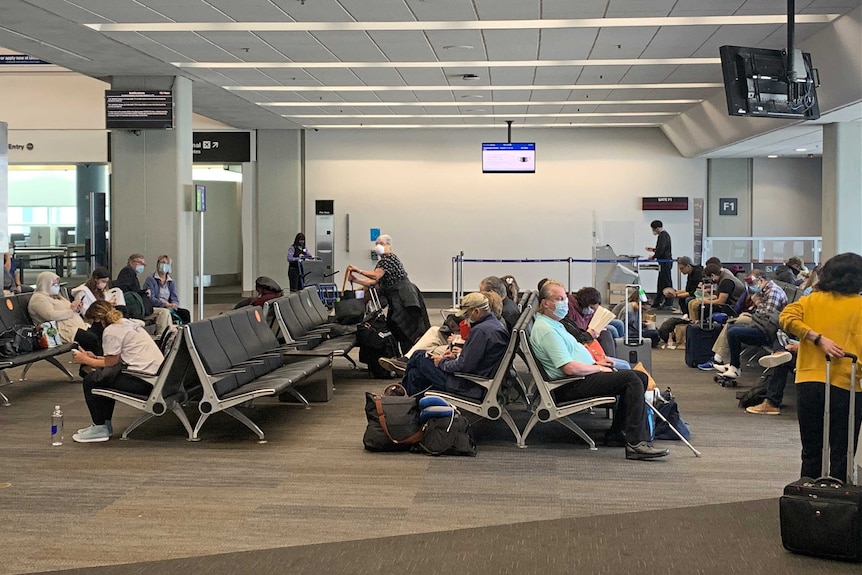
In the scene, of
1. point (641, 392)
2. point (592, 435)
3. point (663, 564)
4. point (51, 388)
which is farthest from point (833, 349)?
point (51, 388)

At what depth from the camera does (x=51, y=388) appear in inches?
414

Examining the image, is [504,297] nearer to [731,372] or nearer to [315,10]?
[731,372]

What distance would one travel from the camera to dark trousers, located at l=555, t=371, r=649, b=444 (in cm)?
711

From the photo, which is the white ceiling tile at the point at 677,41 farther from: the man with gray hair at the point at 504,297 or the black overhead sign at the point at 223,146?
the black overhead sign at the point at 223,146

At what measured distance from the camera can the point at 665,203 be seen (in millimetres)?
23969

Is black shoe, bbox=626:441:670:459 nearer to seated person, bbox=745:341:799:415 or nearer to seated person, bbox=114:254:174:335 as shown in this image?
seated person, bbox=745:341:799:415

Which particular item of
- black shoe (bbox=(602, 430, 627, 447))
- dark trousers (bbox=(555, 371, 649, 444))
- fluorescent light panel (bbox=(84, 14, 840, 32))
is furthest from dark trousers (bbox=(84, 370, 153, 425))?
fluorescent light panel (bbox=(84, 14, 840, 32))

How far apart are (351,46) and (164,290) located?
453 centimetres

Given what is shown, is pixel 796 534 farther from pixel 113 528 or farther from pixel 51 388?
pixel 51 388

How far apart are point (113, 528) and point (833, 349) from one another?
396cm

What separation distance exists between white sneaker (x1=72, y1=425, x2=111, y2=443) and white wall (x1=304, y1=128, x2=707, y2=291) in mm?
16793

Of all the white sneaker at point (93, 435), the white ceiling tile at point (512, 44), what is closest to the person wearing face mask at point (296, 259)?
the white ceiling tile at point (512, 44)

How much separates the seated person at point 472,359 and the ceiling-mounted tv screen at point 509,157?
15.9 m

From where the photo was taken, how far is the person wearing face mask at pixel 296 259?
72.4 feet
